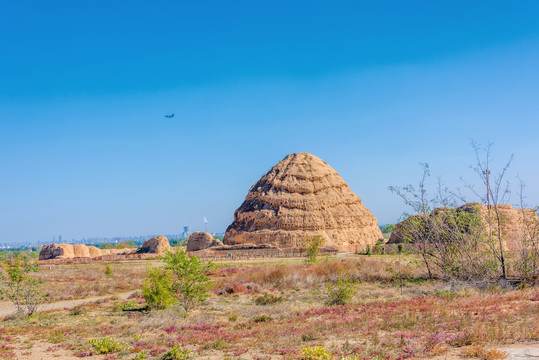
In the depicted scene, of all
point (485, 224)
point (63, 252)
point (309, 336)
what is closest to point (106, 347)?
point (309, 336)

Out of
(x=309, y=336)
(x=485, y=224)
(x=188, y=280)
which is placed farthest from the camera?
(x=485, y=224)

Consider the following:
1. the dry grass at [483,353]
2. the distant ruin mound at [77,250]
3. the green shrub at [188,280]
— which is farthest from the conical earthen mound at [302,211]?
the dry grass at [483,353]

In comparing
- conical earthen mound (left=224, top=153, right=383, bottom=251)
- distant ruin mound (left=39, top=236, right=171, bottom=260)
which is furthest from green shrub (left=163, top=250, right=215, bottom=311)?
distant ruin mound (left=39, top=236, right=171, bottom=260)

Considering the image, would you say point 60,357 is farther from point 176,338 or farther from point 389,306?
point 389,306

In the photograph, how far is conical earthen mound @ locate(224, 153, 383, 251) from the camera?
204ft

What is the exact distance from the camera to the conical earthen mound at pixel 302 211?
204 ft

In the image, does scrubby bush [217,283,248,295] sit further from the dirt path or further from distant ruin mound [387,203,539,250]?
distant ruin mound [387,203,539,250]

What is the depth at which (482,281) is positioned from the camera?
15.7 meters

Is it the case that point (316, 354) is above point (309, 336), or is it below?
above

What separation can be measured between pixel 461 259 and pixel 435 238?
1.79 m

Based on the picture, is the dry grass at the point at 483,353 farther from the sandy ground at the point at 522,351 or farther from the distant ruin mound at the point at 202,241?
the distant ruin mound at the point at 202,241

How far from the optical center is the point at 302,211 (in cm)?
6444

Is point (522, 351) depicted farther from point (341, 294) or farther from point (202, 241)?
point (202, 241)

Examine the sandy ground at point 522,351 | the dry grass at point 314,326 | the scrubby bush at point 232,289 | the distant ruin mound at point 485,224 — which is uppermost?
the distant ruin mound at point 485,224
